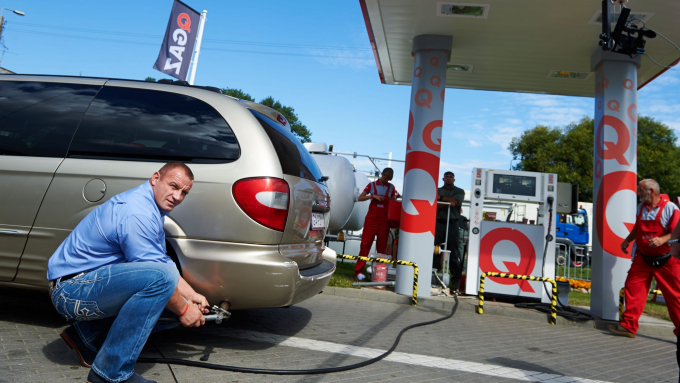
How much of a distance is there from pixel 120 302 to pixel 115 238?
1.19ft

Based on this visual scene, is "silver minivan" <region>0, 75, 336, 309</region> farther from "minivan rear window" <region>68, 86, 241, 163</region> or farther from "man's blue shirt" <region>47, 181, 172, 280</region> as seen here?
"man's blue shirt" <region>47, 181, 172, 280</region>

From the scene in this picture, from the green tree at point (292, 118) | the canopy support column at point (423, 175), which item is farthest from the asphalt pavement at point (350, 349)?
the green tree at point (292, 118)

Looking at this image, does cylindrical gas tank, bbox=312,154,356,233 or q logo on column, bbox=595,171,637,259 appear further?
cylindrical gas tank, bbox=312,154,356,233

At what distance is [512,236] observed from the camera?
27.0ft

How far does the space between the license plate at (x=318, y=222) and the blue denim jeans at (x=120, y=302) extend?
1565 mm

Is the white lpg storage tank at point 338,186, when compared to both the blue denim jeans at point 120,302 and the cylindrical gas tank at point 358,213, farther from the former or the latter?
the blue denim jeans at point 120,302

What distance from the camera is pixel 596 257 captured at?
730 cm

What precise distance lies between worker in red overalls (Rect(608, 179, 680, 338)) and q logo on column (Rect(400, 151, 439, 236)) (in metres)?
2.89

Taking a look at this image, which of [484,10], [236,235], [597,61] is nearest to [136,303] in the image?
[236,235]

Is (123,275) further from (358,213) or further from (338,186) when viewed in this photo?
(358,213)

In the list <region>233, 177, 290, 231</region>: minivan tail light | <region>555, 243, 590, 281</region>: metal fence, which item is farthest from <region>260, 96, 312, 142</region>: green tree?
<region>233, 177, 290, 231</region>: minivan tail light

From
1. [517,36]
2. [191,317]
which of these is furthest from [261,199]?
[517,36]

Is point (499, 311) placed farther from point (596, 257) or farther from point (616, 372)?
point (616, 372)

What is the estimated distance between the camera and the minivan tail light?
341 centimetres
